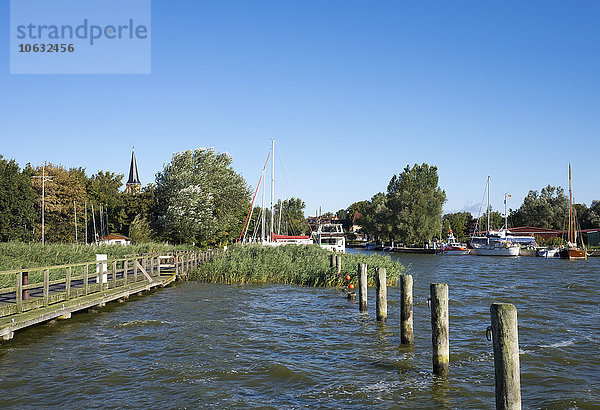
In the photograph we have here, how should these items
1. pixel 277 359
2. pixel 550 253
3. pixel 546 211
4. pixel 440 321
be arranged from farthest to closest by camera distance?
pixel 546 211 < pixel 550 253 < pixel 277 359 < pixel 440 321

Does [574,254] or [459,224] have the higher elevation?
[459,224]

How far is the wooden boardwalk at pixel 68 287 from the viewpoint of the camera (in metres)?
14.2

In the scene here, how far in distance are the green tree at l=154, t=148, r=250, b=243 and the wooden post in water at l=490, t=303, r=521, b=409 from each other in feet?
140

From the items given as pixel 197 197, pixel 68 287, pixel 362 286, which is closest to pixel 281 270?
pixel 362 286

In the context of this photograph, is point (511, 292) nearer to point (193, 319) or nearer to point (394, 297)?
point (394, 297)

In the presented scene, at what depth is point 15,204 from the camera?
201 ft

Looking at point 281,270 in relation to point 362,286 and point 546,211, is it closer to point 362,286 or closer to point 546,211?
point 362,286

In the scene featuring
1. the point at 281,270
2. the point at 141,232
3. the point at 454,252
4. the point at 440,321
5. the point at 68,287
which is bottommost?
the point at 454,252

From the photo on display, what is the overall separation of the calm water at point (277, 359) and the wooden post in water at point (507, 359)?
2.82 m

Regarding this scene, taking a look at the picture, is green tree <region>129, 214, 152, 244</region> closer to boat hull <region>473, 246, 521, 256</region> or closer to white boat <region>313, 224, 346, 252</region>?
white boat <region>313, 224, 346, 252</region>

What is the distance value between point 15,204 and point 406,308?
59.7m

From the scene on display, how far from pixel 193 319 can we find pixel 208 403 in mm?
9035

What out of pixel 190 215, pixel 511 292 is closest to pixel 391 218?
pixel 190 215

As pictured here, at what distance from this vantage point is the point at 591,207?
4171 inches
